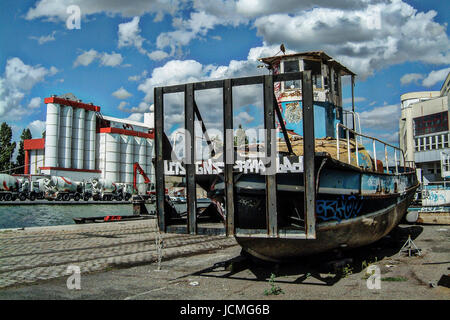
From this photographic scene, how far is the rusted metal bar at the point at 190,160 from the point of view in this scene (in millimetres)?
6066

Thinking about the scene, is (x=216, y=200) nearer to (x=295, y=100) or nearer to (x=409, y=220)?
(x=295, y=100)

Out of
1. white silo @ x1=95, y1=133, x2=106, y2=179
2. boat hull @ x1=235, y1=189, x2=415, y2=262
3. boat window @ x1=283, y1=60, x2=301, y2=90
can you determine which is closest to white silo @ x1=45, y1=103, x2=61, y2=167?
white silo @ x1=95, y1=133, x2=106, y2=179

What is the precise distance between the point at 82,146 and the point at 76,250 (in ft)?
219

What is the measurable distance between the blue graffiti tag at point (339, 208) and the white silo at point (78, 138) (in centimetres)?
7027

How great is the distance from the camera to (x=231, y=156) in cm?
585

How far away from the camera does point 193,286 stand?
20.0ft

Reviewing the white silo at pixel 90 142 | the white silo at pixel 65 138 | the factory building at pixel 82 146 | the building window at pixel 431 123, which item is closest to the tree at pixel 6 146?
the factory building at pixel 82 146

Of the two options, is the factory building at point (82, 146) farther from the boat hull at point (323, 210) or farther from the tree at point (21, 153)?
the boat hull at point (323, 210)

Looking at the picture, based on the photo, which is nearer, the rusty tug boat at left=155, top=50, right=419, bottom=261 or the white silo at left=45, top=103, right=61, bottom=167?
the rusty tug boat at left=155, top=50, right=419, bottom=261

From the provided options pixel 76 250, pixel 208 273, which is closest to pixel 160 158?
pixel 208 273

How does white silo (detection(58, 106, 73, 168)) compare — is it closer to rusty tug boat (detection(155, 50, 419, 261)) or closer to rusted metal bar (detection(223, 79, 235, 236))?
rusty tug boat (detection(155, 50, 419, 261))

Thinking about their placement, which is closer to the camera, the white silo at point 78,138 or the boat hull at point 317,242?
the boat hull at point 317,242

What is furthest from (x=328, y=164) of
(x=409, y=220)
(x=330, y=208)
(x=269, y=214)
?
(x=409, y=220)

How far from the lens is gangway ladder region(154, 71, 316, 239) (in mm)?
5395
